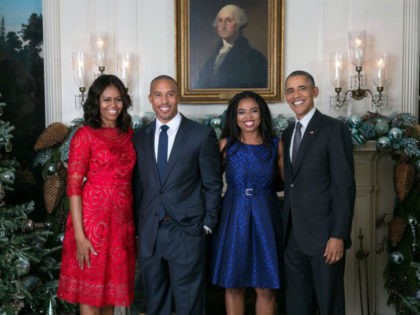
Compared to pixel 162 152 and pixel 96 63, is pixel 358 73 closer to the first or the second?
pixel 162 152

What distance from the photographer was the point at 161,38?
4477mm

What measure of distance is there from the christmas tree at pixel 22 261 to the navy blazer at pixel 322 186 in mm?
1809

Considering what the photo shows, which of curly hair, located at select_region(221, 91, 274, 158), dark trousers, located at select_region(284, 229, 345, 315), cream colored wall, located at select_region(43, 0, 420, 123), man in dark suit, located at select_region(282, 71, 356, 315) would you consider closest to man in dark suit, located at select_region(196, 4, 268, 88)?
cream colored wall, located at select_region(43, 0, 420, 123)

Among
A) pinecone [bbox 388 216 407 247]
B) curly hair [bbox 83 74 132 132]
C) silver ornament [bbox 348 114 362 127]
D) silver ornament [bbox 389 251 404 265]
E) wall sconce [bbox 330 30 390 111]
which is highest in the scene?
wall sconce [bbox 330 30 390 111]

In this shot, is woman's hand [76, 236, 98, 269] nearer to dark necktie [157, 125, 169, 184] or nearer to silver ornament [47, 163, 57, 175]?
dark necktie [157, 125, 169, 184]

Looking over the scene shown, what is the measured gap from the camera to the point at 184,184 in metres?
2.87

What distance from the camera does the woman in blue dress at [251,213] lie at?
3.03 m

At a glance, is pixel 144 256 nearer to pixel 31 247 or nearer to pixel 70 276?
pixel 70 276

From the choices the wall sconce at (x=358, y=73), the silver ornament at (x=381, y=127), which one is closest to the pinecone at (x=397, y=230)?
the silver ornament at (x=381, y=127)

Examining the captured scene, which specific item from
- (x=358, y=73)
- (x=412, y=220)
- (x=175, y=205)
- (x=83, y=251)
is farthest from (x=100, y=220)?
(x=358, y=73)

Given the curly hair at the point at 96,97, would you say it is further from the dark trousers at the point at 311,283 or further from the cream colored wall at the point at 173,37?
the cream colored wall at the point at 173,37

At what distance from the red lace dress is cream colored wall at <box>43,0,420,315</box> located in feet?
5.49

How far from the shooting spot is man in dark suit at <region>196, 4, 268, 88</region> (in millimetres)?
4430

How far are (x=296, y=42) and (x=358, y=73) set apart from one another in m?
0.63
